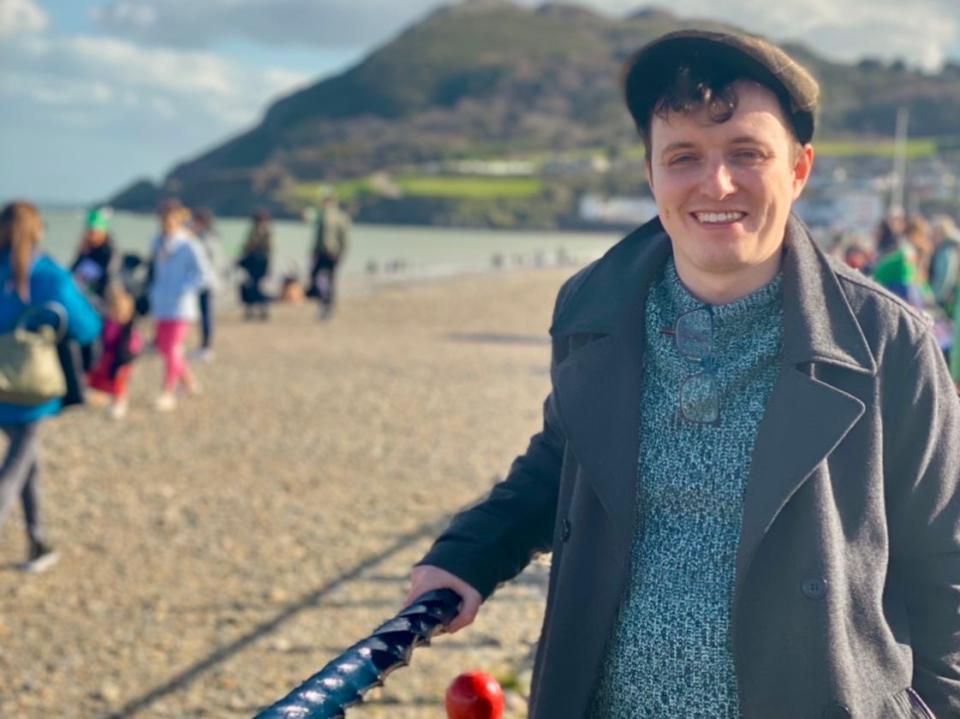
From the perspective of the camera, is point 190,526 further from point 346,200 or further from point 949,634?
point 346,200

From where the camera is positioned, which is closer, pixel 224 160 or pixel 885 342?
pixel 885 342

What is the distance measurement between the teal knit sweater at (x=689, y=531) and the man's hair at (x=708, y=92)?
0.30 m

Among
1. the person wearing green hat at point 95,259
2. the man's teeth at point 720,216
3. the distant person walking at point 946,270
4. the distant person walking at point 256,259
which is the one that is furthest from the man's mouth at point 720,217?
the distant person walking at point 256,259

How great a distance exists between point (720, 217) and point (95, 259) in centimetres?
1158

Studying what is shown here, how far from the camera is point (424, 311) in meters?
23.3

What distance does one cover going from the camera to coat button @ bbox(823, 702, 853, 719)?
5.79ft

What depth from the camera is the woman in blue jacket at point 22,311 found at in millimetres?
6000

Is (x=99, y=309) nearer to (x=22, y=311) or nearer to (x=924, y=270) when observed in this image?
(x=22, y=311)

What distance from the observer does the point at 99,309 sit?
38.5ft

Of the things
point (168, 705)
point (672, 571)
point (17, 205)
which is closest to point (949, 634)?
point (672, 571)

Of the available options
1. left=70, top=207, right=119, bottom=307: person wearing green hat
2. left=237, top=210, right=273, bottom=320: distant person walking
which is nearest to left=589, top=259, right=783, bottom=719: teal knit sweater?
left=70, top=207, right=119, bottom=307: person wearing green hat

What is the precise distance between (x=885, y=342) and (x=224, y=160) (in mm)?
174277

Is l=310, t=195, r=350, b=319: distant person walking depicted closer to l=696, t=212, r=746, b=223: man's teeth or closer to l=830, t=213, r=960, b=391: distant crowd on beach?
l=830, t=213, r=960, b=391: distant crowd on beach

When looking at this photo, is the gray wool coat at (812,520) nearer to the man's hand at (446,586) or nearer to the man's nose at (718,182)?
the man's hand at (446,586)
